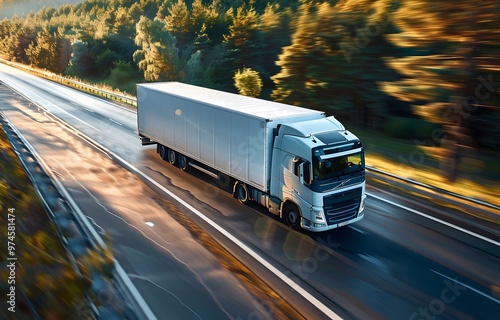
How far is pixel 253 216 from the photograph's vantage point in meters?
14.7

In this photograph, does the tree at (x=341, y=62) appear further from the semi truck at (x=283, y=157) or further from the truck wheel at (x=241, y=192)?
the truck wheel at (x=241, y=192)

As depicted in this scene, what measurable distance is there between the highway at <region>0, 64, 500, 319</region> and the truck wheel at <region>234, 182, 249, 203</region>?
0.27m

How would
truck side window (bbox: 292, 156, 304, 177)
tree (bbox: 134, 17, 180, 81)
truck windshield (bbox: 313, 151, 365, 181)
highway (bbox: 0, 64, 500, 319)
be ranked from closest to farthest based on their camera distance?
highway (bbox: 0, 64, 500, 319) < truck windshield (bbox: 313, 151, 365, 181) < truck side window (bbox: 292, 156, 304, 177) < tree (bbox: 134, 17, 180, 81)

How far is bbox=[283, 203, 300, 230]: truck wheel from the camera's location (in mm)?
13352

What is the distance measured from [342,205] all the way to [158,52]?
50264 mm

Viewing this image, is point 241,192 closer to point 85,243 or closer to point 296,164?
point 296,164

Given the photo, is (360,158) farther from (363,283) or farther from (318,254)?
(363,283)

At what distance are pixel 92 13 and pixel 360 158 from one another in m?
146

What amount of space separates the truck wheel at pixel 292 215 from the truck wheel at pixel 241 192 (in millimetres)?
1984

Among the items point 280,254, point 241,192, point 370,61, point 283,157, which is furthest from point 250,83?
point 280,254

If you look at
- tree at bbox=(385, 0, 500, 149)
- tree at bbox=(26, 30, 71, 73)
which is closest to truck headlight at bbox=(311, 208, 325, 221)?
tree at bbox=(385, 0, 500, 149)

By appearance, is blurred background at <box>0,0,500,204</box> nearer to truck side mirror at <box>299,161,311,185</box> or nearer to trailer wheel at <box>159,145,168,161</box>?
truck side mirror at <box>299,161,311,185</box>

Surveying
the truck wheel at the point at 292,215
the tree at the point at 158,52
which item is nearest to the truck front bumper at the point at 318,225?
the truck wheel at the point at 292,215

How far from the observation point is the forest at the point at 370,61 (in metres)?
20.3
